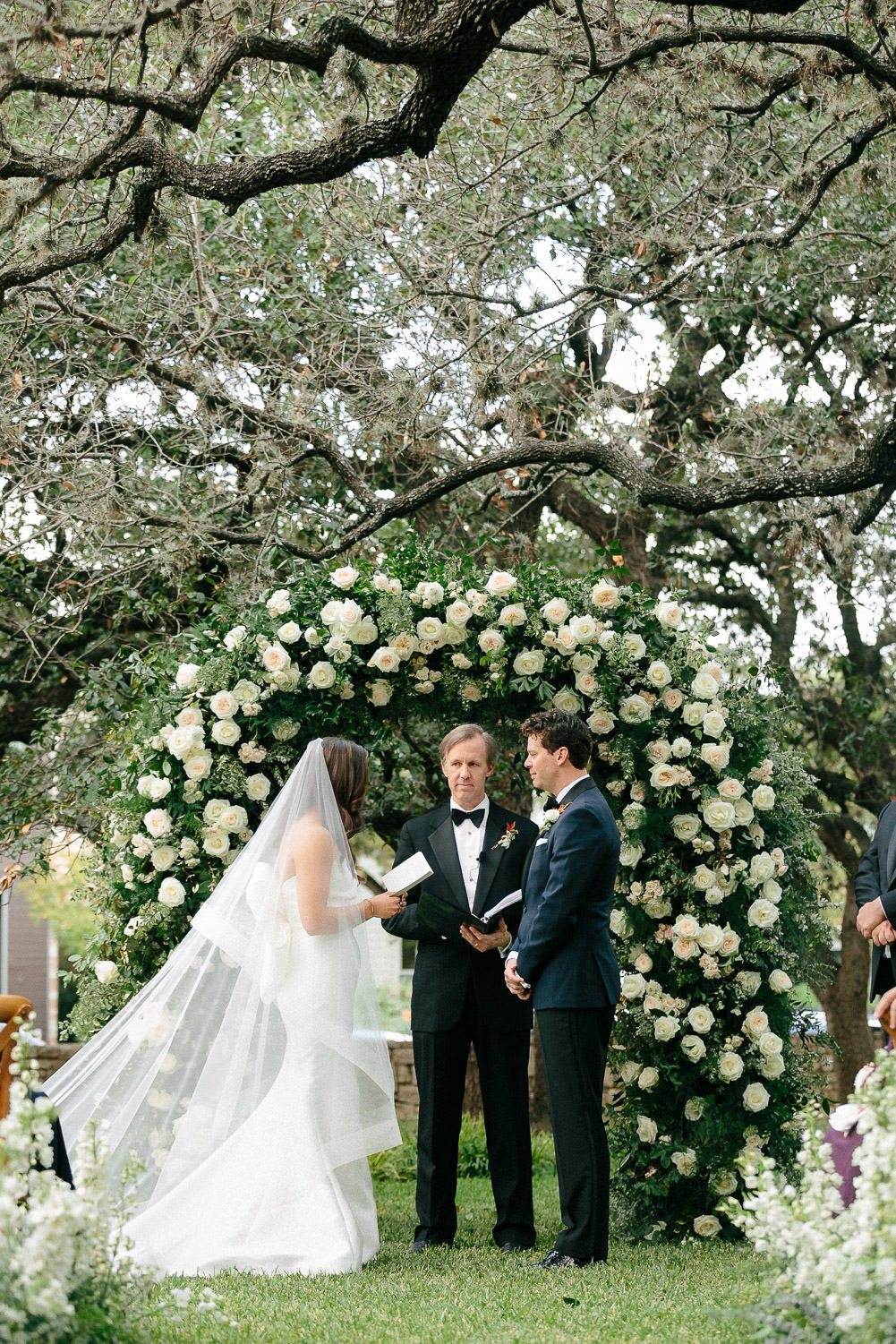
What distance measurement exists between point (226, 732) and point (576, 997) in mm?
2059

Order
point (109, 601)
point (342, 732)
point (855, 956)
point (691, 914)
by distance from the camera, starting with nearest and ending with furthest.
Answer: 1. point (691, 914)
2. point (342, 732)
3. point (109, 601)
4. point (855, 956)

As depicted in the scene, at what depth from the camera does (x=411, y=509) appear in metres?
7.59

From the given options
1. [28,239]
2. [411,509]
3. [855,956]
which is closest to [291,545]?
[411,509]

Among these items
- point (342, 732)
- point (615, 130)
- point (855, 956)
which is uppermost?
point (615, 130)

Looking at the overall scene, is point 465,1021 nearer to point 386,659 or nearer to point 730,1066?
point 730,1066

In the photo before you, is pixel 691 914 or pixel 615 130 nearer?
pixel 691 914

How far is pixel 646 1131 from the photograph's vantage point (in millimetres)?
5797

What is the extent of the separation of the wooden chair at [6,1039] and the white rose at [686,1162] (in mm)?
3125

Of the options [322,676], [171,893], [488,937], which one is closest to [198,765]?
[171,893]

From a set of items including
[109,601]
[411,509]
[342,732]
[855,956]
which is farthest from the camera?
[855,956]

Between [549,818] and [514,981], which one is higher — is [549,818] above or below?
above

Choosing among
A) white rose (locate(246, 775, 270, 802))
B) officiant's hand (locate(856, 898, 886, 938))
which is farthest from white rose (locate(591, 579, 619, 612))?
officiant's hand (locate(856, 898, 886, 938))

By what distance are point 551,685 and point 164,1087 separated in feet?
8.13

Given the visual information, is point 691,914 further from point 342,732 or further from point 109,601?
point 109,601
